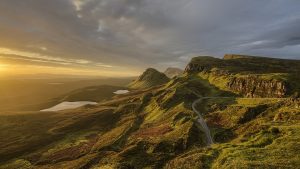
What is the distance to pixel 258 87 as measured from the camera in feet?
392

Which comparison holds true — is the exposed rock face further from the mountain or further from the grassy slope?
the grassy slope

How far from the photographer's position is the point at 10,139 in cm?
13288

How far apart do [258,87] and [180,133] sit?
59.4m

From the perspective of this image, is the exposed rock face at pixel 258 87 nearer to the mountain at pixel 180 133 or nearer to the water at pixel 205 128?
the mountain at pixel 180 133

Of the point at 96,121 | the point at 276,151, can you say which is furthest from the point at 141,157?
the point at 96,121

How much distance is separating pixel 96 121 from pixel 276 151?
115419 millimetres

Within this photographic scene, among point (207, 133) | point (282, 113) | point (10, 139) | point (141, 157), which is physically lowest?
point (10, 139)

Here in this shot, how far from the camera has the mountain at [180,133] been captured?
57297 mm

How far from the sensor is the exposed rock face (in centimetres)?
10994

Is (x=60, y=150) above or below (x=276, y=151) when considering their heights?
below

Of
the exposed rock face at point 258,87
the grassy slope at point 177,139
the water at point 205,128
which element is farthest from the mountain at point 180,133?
the exposed rock face at point 258,87

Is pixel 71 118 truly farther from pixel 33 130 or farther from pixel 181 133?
pixel 181 133

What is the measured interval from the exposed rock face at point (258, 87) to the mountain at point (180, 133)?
507 millimetres

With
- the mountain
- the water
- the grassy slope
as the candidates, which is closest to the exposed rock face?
the mountain
